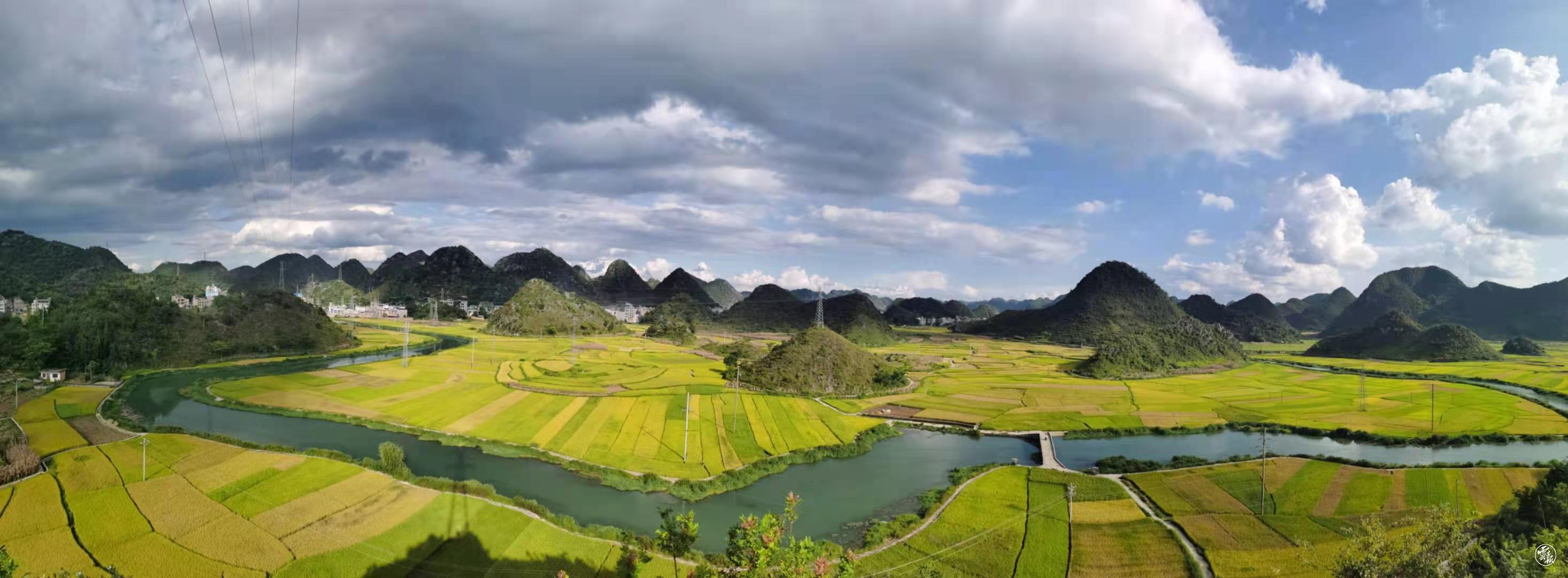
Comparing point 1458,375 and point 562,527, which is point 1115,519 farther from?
point 1458,375

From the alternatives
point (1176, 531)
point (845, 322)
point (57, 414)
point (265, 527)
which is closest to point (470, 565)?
point (265, 527)

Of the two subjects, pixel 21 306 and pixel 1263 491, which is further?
pixel 21 306

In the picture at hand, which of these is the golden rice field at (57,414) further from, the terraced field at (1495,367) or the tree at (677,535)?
the terraced field at (1495,367)

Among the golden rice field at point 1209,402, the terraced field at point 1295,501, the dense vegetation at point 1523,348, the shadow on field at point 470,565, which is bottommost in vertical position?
the shadow on field at point 470,565

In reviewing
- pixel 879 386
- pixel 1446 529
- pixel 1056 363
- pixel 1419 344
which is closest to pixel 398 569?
pixel 1446 529

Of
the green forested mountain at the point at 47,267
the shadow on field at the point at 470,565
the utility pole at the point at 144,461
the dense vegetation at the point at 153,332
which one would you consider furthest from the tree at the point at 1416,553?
the green forested mountain at the point at 47,267

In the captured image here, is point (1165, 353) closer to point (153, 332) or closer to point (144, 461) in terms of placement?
point (144, 461)
